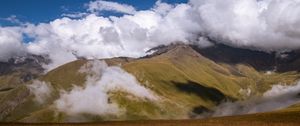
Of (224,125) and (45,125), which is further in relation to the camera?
(45,125)

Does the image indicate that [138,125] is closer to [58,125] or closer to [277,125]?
[58,125]

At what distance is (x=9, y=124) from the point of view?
7631 cm

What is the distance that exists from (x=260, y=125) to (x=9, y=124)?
127 feet

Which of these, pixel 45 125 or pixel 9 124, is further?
pixel 45 125

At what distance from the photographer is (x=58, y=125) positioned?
254ft

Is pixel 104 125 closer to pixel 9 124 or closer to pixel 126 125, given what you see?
pixel 126 125

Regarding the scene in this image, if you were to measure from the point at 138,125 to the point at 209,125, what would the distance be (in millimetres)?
12179

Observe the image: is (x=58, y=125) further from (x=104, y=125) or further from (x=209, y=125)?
(x=209, y=125)

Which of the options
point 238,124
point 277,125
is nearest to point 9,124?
point 238,124

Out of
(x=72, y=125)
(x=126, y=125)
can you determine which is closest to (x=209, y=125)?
(x=126, y=125)

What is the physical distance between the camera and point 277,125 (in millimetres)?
75875

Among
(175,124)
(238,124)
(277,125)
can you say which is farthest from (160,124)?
(277,125)

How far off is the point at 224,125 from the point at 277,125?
811 centimetres

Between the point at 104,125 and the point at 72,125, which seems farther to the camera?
the point at 104,125
